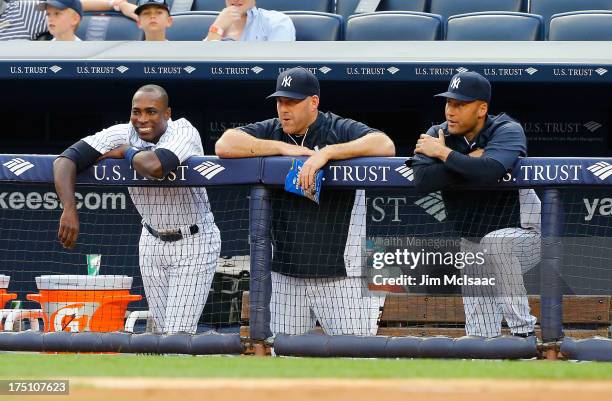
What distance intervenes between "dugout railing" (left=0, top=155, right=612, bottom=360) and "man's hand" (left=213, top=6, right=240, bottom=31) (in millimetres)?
2724

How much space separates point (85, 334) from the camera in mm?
6031

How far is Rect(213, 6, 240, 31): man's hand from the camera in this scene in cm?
859

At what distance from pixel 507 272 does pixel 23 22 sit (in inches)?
185

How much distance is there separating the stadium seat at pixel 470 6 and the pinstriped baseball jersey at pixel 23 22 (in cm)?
283

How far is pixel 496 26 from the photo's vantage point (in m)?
8.66

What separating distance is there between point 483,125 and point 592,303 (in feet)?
3.24

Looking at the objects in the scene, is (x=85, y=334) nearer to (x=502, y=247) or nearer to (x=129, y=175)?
(x=129, y=175)

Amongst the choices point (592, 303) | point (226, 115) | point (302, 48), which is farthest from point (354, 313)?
point (226, 115)

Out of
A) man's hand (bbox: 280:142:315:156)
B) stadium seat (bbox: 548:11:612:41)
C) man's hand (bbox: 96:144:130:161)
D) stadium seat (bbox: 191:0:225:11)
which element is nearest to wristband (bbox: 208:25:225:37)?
stadium seat (bbox: 191:0:225:11)

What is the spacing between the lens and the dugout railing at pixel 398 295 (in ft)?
18.7

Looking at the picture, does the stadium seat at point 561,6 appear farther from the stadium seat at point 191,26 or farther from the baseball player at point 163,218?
the baseball player at point 163,218

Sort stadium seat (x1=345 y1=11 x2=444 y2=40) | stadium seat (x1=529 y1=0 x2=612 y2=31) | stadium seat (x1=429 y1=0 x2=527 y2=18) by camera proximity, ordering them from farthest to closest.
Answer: stadium seat (x1=429 y1=0 x2=527 y2=18), stadium seat (x1=529 y1=0 x2=612 y2=31), stadium seat (x1=345 y1=11 x2=444 y2=40)

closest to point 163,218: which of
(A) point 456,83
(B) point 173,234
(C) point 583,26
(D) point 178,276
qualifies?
(B) point 173,234

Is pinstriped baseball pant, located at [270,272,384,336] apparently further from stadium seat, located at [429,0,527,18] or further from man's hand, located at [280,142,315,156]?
stadium seat, located at [429,0,527,18]
